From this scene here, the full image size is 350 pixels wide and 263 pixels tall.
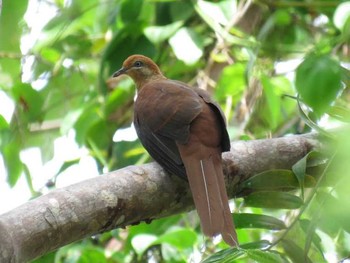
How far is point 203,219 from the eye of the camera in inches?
118

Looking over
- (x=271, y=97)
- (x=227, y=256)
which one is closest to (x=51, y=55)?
(x=271, y=97)

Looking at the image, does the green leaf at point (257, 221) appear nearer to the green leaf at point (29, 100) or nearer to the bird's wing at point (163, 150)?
the bird's wing at point (163, 150)

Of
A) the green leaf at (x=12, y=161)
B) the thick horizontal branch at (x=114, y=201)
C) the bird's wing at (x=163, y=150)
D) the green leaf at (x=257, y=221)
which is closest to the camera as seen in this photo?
the thick horizontal branch at (x=114, y=201)

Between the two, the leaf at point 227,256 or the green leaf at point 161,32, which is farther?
the green leaf at point 161,32

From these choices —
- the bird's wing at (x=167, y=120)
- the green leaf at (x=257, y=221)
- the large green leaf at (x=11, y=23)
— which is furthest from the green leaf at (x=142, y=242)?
the large green leaf at (x=11, y=23)

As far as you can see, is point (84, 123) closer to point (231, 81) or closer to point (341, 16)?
point (231, 81)

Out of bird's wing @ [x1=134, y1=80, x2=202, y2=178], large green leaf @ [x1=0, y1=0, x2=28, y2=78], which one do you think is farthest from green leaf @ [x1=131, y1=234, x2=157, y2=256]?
large green leaf @ [x1=0, y1=0, x2=28, y2=78]

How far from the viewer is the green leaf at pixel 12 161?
155 inches

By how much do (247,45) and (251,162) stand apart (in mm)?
1477

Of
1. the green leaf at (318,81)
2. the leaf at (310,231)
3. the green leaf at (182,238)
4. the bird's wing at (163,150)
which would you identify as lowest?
the green leaf at (182,238)

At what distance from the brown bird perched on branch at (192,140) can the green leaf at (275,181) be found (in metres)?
0.13

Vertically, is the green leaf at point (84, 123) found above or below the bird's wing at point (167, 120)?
below

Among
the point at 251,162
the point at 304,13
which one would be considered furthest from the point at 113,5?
the point at 251,162

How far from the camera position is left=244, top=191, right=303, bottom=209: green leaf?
2906mm
